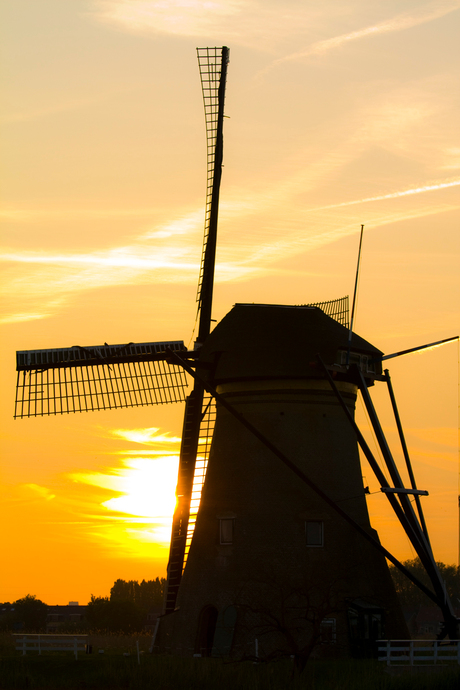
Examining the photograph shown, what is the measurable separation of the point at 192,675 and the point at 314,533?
6.16 m

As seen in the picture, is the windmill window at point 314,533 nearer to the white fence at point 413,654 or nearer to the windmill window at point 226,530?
the windmill window at point 226,530

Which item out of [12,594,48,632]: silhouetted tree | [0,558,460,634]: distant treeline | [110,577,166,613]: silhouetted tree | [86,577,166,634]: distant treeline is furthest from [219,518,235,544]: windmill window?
[110,577,166,613]: silhouetted tree

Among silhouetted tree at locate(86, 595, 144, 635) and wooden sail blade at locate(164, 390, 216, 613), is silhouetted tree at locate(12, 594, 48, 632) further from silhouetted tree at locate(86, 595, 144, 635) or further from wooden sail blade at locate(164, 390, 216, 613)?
wooden sail blade at locate(164, 390, 216, 613)

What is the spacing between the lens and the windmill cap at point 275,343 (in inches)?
1156

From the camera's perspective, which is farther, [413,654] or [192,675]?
[413,654]

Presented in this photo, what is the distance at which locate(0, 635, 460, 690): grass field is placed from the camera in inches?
926

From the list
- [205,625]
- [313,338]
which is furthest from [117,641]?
[313,338]

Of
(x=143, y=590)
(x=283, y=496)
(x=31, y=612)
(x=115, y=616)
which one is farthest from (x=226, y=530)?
(x=143, y=590)

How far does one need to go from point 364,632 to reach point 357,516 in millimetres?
3582

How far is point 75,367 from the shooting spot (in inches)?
1273

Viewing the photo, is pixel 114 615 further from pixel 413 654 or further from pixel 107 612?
pixel 413 654

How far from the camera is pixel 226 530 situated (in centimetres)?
2936

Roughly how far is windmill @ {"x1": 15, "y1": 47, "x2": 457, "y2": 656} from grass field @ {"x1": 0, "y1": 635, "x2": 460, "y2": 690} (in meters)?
1.95

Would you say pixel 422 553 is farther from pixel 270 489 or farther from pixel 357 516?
pixel 270 489
